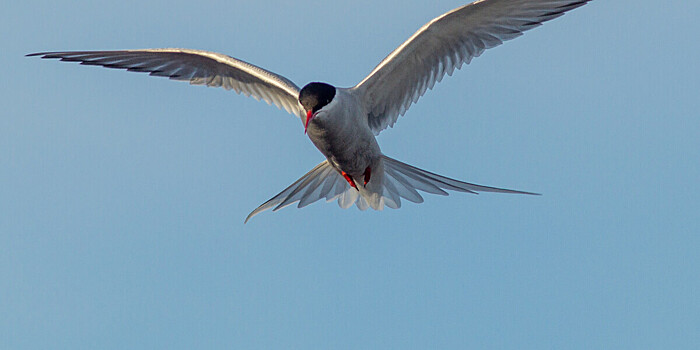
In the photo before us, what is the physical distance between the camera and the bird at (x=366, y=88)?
6.36 metres

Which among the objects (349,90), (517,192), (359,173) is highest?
(349,90)

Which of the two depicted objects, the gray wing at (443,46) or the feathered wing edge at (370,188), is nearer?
the gray wing at (443,46)

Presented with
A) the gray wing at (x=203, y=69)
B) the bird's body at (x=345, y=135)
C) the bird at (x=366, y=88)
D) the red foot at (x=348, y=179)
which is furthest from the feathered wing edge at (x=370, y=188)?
the gray wing at (x=203, y=69)

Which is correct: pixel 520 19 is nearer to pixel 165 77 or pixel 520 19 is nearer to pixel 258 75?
pixel 258 75

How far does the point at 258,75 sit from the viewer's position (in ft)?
22.9

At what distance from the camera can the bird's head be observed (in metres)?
5.97

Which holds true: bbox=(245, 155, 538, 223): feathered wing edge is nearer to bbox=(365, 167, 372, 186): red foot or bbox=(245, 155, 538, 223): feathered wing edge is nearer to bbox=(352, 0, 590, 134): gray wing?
bbox=(365, 167, 372, 186): red foot

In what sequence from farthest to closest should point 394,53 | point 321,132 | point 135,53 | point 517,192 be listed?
point 135,53, point 394,53, point 321,132, point 517,192

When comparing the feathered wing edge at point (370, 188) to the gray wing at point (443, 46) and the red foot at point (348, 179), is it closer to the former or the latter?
the red foot at point (348, 179)

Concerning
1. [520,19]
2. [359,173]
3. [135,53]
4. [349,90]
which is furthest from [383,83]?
[135,53]

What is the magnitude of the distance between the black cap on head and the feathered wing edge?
118 cm

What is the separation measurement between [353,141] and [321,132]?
0.41 meters

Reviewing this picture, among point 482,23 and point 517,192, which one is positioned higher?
point 482,23

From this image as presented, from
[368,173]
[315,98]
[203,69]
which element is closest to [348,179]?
[368,173]
